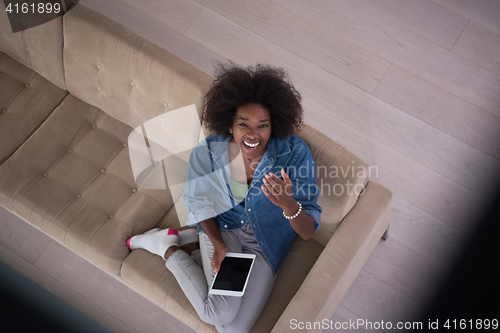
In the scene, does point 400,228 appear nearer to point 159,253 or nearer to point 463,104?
point 463,104

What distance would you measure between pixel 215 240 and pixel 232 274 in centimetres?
15

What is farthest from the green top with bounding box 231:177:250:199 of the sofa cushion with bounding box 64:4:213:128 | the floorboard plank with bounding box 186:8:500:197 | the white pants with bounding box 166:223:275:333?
the floorboard plank with bounding box 186:8:500:197

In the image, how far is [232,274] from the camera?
1.48 m

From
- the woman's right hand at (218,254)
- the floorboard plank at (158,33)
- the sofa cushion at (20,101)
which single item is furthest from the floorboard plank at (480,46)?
the sofa cushion at (20,101)

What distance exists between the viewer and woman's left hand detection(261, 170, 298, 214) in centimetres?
135

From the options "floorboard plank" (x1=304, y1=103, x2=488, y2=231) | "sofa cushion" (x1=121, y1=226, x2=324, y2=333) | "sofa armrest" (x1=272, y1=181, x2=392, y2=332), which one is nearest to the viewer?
"sofa armrest" (x1=272, y1=181, x2=392, y2=332)

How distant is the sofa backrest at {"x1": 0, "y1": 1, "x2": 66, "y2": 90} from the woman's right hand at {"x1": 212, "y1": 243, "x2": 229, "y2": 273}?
1.19m

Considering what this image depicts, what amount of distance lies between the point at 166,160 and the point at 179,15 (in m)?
1.25

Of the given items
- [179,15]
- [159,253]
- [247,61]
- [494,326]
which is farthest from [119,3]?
[494,326]

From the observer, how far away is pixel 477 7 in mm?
2559

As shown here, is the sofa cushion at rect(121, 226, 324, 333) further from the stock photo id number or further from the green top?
the stock photo id number

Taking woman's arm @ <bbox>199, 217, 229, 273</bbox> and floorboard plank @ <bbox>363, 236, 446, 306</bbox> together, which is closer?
woman's arm @ <bbox>199, 217, 229, 273</bbox>

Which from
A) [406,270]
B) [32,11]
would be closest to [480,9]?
[406,270]

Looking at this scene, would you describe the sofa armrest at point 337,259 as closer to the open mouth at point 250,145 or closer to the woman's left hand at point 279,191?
the woman's left hand at point 279,191
